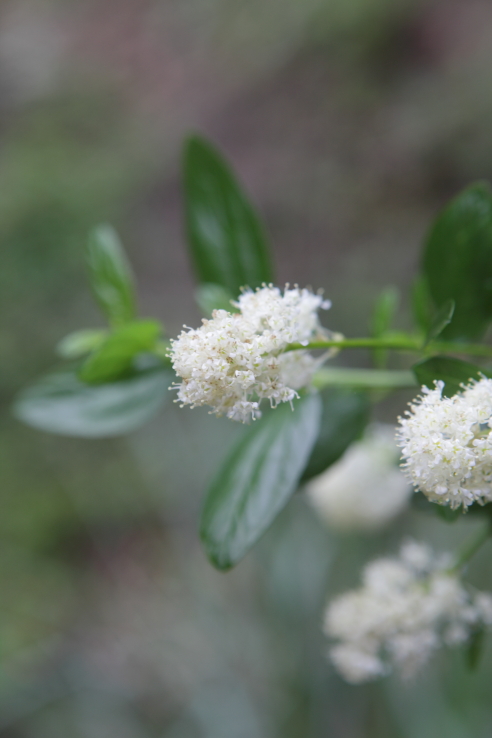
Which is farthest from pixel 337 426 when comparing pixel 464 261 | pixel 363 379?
pixel 464 261

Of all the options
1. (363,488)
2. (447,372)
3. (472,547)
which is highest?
(447,372)

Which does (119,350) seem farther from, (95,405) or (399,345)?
(399,345)

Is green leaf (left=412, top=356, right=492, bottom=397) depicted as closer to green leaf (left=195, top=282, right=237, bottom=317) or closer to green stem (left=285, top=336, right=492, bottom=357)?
green stem (left=285, top=336, right=492, bottom=357)

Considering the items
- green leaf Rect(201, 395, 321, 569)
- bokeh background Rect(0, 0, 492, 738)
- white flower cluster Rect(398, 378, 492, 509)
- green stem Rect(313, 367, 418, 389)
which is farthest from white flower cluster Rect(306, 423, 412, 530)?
bokeh background Rect(0, 0, 492, 738)

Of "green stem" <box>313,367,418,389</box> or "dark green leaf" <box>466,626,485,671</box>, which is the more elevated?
"green stem" <box>313,367,418,389</box>

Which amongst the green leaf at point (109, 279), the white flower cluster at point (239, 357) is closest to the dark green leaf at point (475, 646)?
the white flower cluster at point (239, 357)

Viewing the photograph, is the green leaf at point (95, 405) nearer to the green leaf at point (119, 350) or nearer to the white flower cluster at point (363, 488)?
the green leaf at point (119, 350)
